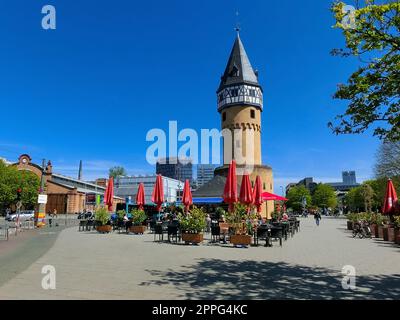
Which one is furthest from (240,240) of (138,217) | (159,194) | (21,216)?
(21,216)

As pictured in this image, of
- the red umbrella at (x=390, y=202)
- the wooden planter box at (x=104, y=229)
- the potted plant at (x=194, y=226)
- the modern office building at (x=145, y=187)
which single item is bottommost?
the wooden planter box at (x=104, y=229)

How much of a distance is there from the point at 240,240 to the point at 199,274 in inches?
231

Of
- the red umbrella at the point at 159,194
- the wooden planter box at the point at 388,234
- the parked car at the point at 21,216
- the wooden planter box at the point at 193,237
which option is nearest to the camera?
the wooden planter box at the point at 193,237

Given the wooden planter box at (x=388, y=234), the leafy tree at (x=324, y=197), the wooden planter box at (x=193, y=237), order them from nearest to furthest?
the wooden planter box at (x=193, y=237)
the wooden planter box at (x=388, y=234)
the leafy tree at (x=324, y=197)

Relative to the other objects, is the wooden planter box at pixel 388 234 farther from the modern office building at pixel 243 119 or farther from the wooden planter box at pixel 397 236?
the modern office building at pixel 243 119

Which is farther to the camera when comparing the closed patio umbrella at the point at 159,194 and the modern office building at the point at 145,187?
the modern office building at the point at 145,187

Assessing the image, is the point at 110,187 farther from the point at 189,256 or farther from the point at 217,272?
the point at 217,272

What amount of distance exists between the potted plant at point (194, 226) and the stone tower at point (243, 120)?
1194 inches

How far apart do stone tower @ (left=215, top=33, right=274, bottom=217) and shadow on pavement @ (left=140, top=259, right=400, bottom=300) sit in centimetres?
3635

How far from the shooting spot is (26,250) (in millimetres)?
12516

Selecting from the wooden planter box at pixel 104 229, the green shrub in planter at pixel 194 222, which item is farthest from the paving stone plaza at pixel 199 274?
the wooden planter box at pixel 104 229

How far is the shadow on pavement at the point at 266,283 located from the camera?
6.39 metres

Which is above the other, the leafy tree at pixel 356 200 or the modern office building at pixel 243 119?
the modern office building at pixel 243 119
